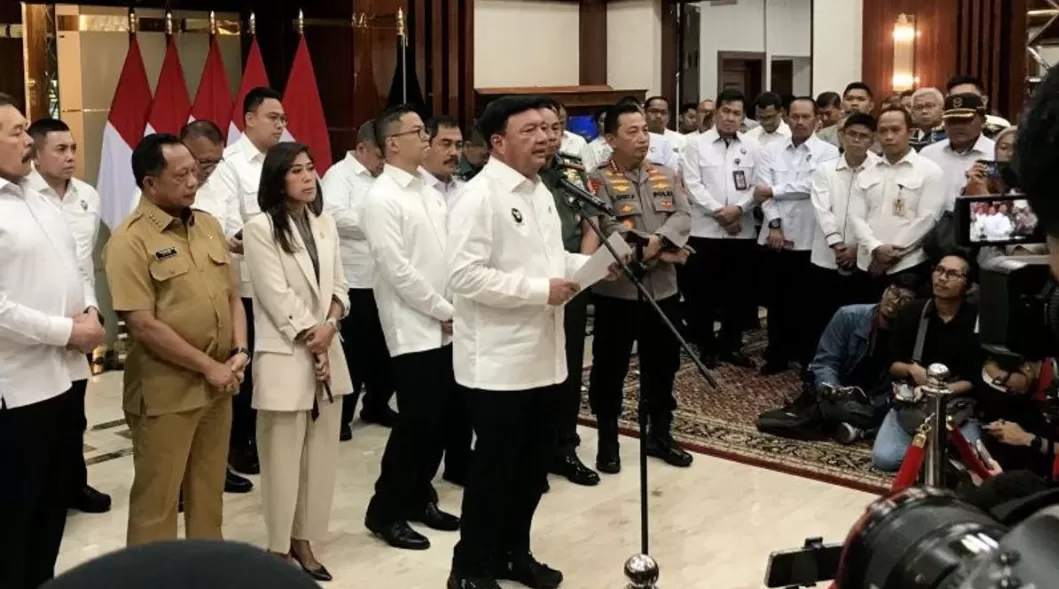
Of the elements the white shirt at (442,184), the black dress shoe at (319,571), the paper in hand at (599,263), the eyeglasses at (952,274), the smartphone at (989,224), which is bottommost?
the black dress shoe at (319,571)

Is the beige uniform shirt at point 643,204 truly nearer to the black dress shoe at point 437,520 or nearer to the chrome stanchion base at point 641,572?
the black dress shoe at point 437,520

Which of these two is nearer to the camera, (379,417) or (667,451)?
(667,451)

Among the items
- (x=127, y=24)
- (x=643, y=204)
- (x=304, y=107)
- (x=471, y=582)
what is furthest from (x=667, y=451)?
(x=127, y=24)

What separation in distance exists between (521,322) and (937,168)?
3009mm

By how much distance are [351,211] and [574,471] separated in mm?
1463

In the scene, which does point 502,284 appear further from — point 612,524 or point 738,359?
point 738,359

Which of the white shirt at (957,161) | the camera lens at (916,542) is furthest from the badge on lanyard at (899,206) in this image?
the camera lens at (916,542)

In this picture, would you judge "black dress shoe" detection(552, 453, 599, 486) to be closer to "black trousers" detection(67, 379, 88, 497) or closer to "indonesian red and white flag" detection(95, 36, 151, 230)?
"black trousers" detection(67, 379, 88, 497)

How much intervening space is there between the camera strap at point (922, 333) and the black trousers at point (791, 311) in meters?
1.40

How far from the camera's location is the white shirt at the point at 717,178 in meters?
6.48

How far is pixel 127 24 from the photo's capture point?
654 centimetres

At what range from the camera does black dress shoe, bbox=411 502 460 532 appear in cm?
399

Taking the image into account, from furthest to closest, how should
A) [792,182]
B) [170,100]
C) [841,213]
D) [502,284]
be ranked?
[792,182] → [170,100] → [841,213] → [502,284]

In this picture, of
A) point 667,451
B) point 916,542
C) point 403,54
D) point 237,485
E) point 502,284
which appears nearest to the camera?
point 916,542
